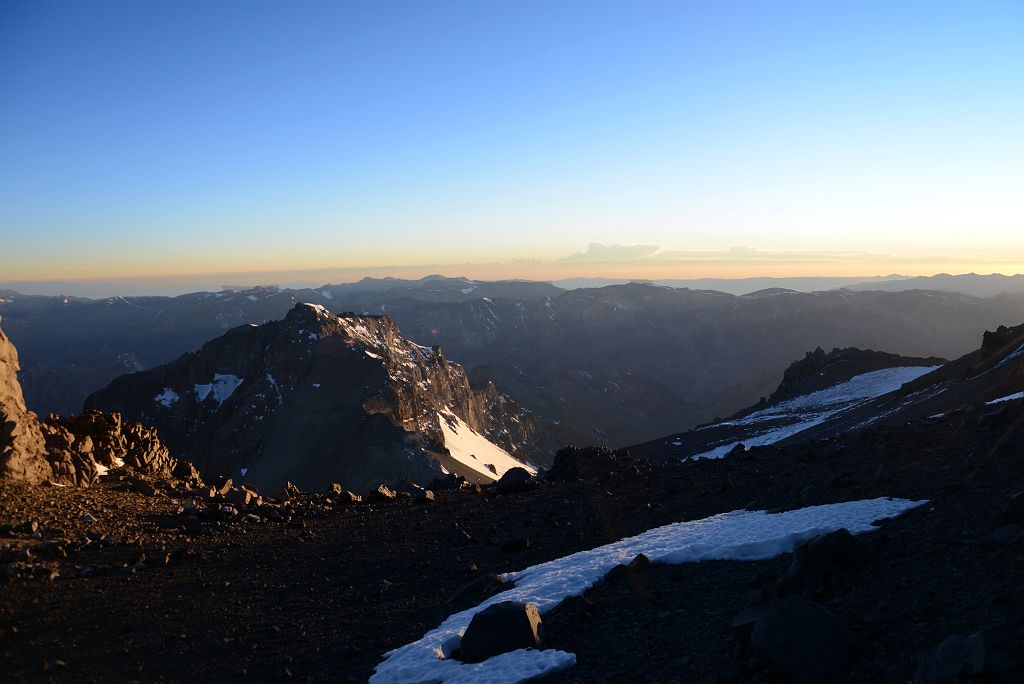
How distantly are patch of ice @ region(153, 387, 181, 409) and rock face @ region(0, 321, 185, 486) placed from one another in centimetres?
12158

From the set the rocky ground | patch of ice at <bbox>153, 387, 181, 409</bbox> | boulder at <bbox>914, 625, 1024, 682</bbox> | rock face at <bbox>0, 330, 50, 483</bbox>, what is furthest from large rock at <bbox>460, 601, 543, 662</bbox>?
patch of ice at <bbox>153, 387, 181, 409</bbox>

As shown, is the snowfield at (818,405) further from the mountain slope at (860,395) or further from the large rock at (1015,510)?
the large rock at (1015,510)

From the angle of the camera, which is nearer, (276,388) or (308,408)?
(308,408)

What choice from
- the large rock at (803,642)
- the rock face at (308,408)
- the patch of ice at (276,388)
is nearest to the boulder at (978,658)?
the large rock at (803,642)

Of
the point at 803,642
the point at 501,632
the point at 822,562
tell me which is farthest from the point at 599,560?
the point at 803,642

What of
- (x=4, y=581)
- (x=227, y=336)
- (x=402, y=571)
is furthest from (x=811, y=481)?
(x=227, y=336)

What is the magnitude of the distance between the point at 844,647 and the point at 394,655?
641 cm

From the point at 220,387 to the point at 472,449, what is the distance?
190ft

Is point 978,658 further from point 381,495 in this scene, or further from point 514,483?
point 381,495

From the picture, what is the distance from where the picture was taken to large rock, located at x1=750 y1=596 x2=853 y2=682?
7.17 m

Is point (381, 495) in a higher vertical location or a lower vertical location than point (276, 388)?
higher

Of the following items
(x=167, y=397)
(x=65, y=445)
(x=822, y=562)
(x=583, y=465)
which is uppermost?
(x=822, y=562)

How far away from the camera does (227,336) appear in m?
151

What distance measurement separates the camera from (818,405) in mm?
54156
